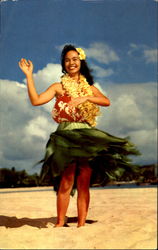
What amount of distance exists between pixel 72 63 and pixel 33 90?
39cm

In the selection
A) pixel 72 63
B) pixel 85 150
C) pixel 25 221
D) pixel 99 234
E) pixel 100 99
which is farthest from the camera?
pixel 25 221

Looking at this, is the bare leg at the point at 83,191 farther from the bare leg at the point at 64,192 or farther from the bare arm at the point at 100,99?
the bare arm at the point at 100,99

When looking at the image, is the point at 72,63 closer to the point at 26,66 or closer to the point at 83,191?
the point at 26,66

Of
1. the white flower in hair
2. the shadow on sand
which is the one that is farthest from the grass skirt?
the shadow on sand

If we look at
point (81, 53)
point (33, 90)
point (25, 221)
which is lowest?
point (25, 221)

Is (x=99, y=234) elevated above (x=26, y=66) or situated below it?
below

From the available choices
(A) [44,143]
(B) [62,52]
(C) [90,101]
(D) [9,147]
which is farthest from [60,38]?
(D) [9,147]

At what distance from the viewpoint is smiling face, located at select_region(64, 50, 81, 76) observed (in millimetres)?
3141

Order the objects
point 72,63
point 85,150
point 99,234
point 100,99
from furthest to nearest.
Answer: point 72,63
point 100,99
point 85,150
point 99,234

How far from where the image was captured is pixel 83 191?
3.10 metres

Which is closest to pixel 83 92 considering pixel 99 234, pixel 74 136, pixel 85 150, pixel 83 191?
pixel 74 136

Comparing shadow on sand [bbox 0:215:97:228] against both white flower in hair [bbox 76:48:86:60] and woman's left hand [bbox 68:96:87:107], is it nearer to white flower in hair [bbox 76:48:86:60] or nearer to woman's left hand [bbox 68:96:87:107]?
woman's left hand [bbox 68:96:87:107]

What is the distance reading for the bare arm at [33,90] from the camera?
3.02m

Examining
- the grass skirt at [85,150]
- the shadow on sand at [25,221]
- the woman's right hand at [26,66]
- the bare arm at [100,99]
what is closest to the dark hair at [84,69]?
the bare arm at [100,99]
